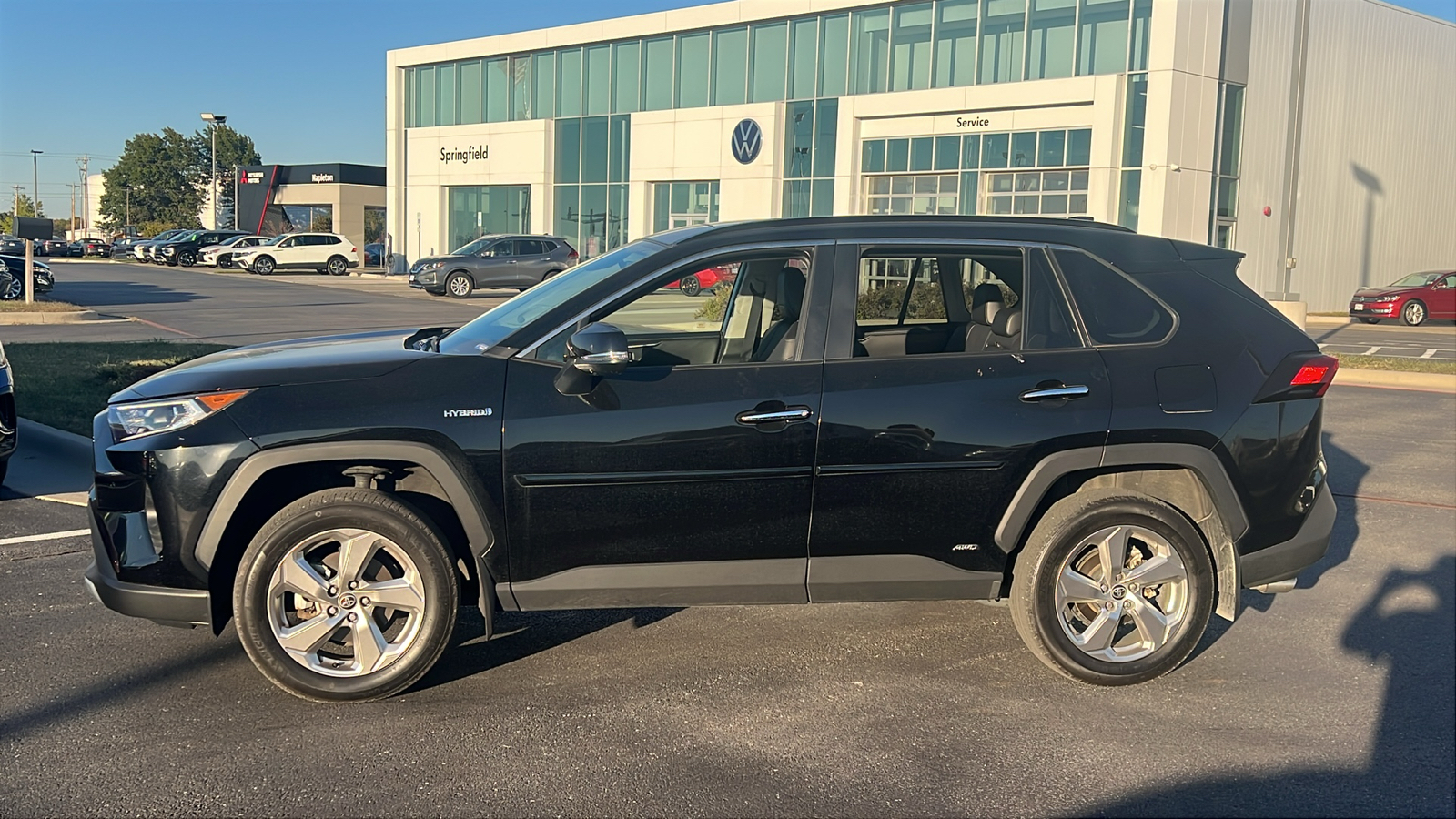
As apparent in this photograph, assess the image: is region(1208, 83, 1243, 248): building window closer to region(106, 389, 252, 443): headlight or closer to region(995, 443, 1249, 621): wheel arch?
region(995, 443, 1249, 621): wheel arch

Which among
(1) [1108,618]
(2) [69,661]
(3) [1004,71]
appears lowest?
(2) [69,661]

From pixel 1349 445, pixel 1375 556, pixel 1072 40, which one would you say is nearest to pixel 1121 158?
pixel 1072 40

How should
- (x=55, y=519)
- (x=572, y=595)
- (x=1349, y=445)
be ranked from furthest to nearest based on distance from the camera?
(x=1349, y=445)
(x=55, y=519)
(x=572, y=595)

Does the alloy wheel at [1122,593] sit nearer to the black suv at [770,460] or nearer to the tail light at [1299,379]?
the black suv at [770,460]

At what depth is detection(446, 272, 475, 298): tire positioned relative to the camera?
34281 millimetres

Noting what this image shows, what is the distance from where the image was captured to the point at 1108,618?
4820mm

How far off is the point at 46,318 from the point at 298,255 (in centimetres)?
2866

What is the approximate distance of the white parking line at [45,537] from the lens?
6734 mm

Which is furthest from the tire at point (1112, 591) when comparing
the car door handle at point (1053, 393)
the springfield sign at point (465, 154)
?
the springfield sign at point (465, 154)

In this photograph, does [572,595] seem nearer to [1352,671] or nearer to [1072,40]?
[1352,671]

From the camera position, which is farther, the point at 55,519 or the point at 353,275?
the point at 353,275

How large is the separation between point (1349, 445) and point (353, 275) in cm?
4530

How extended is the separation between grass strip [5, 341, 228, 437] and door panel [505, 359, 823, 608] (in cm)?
592

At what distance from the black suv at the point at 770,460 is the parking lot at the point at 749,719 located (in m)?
0.33
